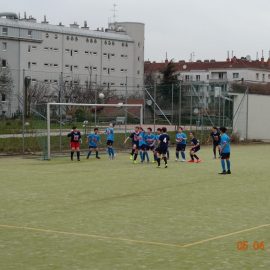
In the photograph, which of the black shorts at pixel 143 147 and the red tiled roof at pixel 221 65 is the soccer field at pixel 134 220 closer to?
the black shorts at pixel 143 147

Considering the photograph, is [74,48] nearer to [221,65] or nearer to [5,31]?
[5,31]

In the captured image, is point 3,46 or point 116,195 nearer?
point 116,195

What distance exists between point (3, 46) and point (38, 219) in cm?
8103

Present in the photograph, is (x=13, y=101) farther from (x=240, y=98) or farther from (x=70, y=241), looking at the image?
(x=70, y=241)

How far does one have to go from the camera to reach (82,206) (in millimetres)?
14828

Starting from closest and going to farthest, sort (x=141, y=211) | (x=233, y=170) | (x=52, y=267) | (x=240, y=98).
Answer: (x=52, y=267)
(x=141, y=211)
(x=233, y=170)
(x=240, y=98)

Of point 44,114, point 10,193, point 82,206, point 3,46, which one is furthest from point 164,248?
point 3,46
